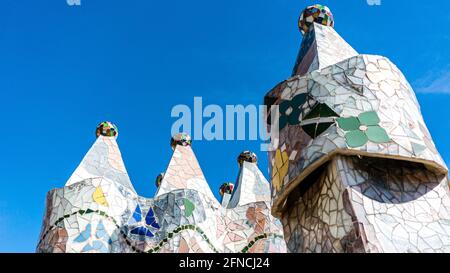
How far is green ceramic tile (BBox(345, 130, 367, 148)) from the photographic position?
14.9 ft

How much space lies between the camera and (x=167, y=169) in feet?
34.4

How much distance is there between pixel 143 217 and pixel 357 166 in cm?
543

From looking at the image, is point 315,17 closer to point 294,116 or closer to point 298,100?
point 298,100

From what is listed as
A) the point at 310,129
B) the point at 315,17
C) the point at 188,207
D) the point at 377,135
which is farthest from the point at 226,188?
the point at 377,135

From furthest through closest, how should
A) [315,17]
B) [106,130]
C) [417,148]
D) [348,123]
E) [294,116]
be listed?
[106,130] → [315,17] → [294,116] → [348,123] → [417,148]

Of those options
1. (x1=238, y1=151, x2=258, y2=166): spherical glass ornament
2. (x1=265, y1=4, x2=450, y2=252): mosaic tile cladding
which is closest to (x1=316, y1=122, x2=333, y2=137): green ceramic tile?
(x1=265, y1=4, x2=450, y2=252): mosaic tile cladding

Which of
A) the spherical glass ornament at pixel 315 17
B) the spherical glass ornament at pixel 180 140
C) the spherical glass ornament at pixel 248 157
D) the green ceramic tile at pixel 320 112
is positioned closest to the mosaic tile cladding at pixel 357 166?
the green ceramic tile at pixel 320 112

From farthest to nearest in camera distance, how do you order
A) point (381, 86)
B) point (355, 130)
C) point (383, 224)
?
1. point (381, 86)
2. point (355, 130)
3. point (383, 224)

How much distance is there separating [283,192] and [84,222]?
4.81 m

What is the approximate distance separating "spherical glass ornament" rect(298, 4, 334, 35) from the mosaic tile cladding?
3.75 feet

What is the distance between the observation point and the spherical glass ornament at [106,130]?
1080 cm

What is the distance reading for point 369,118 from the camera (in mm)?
4695
